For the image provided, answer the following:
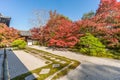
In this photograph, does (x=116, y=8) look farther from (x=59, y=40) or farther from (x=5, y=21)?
(x=5, y=21)

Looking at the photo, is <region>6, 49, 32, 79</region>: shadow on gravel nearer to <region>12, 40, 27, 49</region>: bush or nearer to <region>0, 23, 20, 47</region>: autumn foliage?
<region>12, 40, 27, 49</region>: bush

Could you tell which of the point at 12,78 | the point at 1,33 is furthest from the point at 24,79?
the point at 1,33

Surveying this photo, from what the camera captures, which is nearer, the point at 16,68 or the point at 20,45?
the point at 16,68

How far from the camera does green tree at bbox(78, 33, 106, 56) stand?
12.4 metres

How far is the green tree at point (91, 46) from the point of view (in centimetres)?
1242

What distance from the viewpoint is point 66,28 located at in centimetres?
1463

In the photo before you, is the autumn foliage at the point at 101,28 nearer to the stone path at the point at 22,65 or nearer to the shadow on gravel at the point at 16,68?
the stone path at the point at 22,65

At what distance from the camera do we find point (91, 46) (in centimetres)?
1268

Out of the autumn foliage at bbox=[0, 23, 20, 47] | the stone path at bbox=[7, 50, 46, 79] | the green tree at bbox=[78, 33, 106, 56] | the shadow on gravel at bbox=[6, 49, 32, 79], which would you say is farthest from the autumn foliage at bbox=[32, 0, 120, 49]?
the autumn foliage at bbox=[0, 23, 20, 47]

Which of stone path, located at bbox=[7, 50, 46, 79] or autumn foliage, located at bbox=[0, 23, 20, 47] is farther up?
autumn foliage, located at bbox=[0, 23, 20, 47]

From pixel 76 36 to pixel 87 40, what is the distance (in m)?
1.68

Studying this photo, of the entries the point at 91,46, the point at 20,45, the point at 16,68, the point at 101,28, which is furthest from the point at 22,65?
the point at 20,45

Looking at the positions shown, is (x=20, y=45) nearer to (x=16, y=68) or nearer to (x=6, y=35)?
(x=6, y=35)

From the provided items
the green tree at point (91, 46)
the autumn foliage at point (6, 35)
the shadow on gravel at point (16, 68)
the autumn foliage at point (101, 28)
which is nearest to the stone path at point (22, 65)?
the shadow on gravel at point (16, 68)
